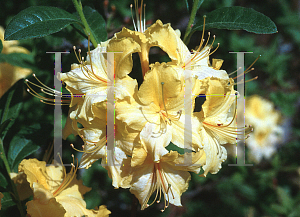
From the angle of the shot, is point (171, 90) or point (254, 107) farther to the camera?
point (254, 107)

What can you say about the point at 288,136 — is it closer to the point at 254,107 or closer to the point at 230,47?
the point at 254,107

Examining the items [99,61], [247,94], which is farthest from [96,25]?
[247,94]

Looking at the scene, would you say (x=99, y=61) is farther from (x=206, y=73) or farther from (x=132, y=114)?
(x=206, y=73)

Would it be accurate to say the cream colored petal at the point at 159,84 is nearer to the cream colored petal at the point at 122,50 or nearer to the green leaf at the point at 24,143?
the cream colored petal at the point at 122,50

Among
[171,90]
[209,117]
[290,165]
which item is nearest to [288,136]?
[290,165]

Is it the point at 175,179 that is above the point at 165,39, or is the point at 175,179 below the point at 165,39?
below
